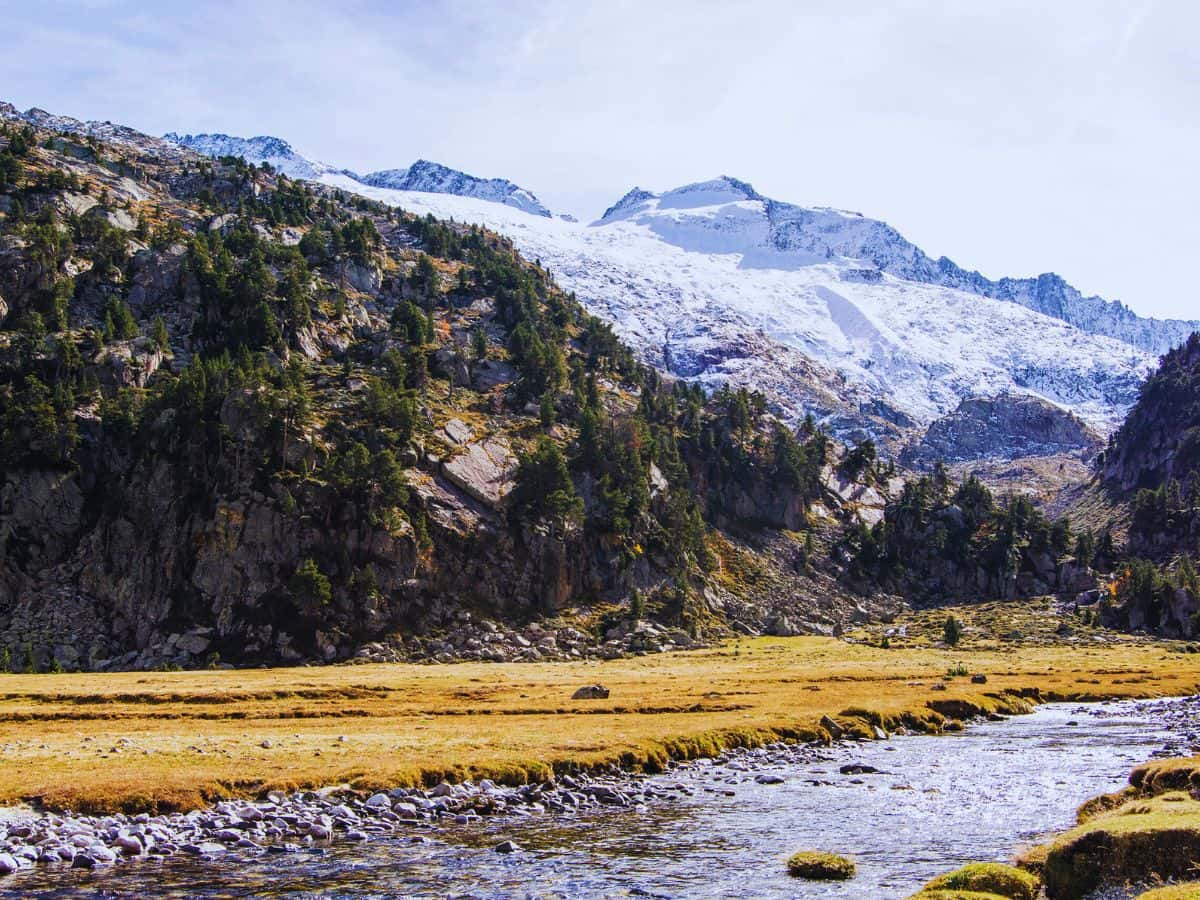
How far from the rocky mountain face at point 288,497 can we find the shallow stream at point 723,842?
8830cm

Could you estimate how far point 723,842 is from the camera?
32938 mm

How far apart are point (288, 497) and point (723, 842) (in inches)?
4399

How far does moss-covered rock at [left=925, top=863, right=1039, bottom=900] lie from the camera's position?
73.9 feet

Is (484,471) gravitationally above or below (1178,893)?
above

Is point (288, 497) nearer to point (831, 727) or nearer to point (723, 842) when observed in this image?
point (831, 727)

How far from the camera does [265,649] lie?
119875 millimetres

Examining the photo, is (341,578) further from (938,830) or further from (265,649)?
(938,830)

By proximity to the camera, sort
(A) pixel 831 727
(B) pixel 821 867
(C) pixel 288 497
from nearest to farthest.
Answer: (B) pixel 821 867 < (A) pixel 831 727 < (C) pixel 288 497

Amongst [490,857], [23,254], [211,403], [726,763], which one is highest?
[23,254]

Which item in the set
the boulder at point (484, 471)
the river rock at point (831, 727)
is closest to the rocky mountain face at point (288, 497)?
the boulder at point (484, 471)

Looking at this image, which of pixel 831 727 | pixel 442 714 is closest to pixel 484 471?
pixel 442 714

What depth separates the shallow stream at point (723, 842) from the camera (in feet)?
88.2

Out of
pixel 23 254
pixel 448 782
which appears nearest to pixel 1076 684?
pixel 448 782

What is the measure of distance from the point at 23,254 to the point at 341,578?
96794 millimetres
